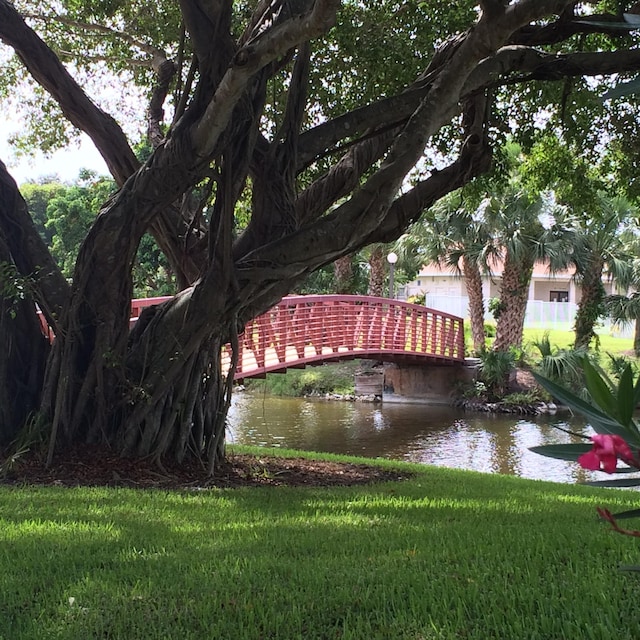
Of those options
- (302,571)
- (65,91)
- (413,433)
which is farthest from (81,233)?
(302,571)

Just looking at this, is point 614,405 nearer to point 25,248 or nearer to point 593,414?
point 593,414

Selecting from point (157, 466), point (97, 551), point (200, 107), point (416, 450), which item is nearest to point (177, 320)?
point (157, 466)

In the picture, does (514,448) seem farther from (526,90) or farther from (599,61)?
(599,61)

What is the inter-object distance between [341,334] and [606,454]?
15.1m

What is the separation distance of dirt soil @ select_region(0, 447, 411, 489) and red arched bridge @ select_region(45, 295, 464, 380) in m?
4.95

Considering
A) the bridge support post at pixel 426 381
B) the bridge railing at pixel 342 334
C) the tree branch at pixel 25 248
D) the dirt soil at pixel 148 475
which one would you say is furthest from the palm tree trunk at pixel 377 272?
the tree branch at pixel 25 248

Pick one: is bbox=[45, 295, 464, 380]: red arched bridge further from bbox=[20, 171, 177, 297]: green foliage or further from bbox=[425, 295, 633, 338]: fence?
bbox=[425, 295, 633, 338]: fence

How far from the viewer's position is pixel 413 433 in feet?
52.6

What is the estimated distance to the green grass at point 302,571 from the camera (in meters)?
2.35

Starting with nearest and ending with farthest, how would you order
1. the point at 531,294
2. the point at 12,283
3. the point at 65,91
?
the point at 12,283 < the point at 65,91 < the point at 531,294

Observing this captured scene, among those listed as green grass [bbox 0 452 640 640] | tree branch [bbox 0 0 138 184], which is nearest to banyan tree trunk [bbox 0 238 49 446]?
tree branch [bbox 0 0 138 184]

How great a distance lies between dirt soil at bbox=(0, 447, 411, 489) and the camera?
5.45 m

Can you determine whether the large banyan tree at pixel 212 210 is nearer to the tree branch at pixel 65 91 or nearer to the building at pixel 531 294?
the tree branch at pixel 65 91

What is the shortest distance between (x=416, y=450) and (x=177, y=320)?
887 cm
